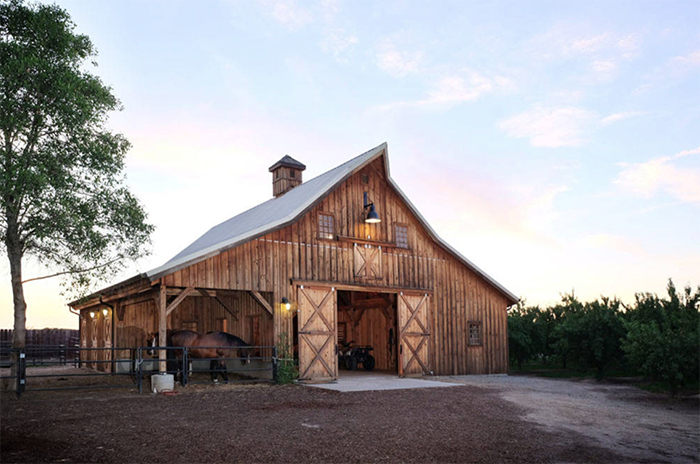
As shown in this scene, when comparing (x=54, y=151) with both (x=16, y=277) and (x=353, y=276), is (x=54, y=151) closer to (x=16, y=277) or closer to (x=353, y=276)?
(x=16, y=277)

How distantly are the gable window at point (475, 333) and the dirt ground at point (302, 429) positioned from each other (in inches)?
296

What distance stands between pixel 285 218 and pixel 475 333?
29.4 ft

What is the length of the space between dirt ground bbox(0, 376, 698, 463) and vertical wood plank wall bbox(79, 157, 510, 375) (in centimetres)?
344

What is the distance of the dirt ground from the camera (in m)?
7.43

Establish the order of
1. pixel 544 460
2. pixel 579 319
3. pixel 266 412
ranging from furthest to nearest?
1. pixel 579 319
2. pixel 266 412
3. pixel 544 460

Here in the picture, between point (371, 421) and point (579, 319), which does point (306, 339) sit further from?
point (579, 319)

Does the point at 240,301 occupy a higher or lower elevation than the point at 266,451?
higher

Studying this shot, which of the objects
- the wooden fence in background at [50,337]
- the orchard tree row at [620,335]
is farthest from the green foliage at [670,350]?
the wooden fence in background at [50,337]

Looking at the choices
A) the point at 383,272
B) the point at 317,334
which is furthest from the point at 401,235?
the point at 317,334

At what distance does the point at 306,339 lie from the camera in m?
17.0

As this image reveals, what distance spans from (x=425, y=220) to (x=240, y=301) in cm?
715

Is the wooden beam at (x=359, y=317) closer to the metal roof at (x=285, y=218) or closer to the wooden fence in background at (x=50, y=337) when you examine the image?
the metal roof at (x=285, y=218)

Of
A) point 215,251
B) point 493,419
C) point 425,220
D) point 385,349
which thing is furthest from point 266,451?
point 385,349

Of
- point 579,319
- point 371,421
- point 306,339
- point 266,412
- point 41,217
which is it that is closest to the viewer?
point 371,421
